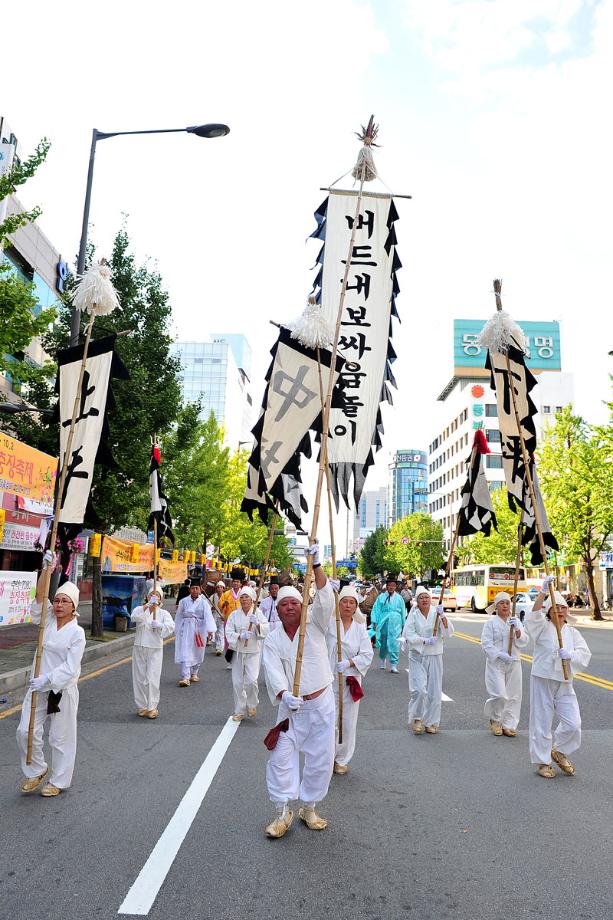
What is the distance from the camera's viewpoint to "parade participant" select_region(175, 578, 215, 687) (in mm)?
11414

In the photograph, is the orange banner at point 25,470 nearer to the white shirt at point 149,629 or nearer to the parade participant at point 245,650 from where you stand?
the white shirt at point 149,629

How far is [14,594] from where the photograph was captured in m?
14.2

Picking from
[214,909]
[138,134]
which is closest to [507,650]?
[214,909]

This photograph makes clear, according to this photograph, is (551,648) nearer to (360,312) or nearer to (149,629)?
(360,312)

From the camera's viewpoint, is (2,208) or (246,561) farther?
(246,561)

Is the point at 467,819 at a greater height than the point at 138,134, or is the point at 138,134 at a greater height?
the point at 138,134

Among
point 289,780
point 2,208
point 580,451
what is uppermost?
point 2,208

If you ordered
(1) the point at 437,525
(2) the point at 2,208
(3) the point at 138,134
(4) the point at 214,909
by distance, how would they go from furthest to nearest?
1. (1) the point at 437,525
2. (2) the point at 2,208
3. (3) the point at 138,134
4. (4) the point at 214,909

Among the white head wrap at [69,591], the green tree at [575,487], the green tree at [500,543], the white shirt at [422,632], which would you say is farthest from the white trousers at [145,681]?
the green tree at [500,543]

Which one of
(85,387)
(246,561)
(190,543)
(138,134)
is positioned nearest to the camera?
(85,387)

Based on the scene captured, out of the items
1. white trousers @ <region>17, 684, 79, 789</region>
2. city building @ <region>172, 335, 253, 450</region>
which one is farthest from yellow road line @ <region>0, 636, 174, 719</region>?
city building @ <region>172, 335, 253, 450</region>

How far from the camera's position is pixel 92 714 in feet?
28.3

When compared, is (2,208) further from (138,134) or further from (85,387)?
(85,387)

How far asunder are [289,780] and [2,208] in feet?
71.1
